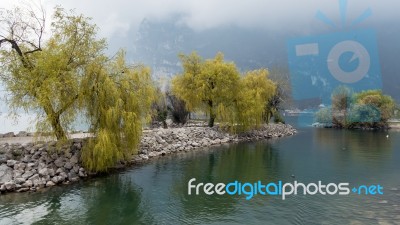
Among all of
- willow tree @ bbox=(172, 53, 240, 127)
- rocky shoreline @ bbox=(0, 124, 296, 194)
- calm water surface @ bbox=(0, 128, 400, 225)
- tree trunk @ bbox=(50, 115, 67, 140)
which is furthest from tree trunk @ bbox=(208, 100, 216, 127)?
tree trunk @ bbox=(50, 115, 67, 140)

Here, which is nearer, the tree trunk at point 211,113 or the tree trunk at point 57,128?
the tree trunk at point 57,128

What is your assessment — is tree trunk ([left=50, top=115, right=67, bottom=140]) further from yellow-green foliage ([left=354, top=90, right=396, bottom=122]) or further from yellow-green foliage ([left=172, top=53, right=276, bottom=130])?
yellow-green foliage ([left=354, top=90, right=396, bottom=122])

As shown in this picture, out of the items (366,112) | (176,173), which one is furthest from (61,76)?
(366,112)

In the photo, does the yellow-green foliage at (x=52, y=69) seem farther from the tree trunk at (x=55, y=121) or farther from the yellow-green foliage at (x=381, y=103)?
the yellow-green foliage at (x=381, y=103)

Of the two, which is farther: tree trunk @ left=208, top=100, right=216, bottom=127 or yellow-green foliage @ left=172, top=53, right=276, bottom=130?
tree trunk @ left=208, top=100, right=216, bottom=127

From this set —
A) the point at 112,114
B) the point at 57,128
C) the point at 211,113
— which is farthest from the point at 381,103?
the point at 57,128

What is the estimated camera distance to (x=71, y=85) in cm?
2278

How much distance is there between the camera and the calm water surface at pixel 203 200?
15.3 metres

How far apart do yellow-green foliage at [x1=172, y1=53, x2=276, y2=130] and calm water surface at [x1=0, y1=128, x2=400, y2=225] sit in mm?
18721

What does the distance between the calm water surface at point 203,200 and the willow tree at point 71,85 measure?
3.09m

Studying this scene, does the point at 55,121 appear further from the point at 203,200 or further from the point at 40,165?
the point at 203,200

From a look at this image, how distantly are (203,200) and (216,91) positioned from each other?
29.4m

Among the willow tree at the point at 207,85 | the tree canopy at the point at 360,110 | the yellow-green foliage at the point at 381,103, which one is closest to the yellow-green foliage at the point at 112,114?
the willow tree at the point at 207,85

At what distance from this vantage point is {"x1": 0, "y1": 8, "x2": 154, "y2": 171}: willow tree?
22359 millimetres
